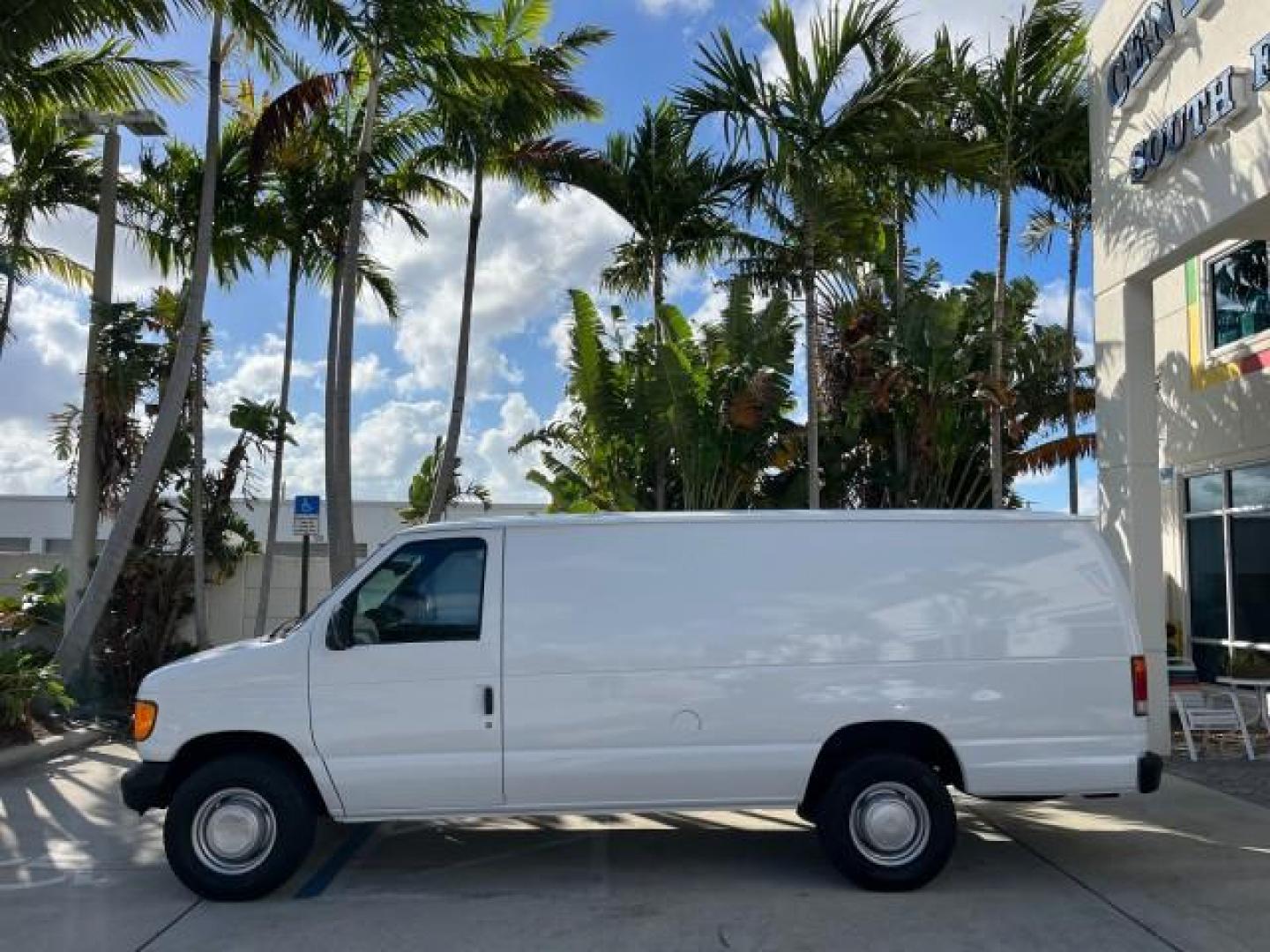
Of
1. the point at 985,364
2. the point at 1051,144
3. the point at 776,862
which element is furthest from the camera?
the point at 985,364

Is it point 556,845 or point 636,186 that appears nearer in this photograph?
point 556,845

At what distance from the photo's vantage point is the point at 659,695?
632 centimetres

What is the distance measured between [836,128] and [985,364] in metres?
5.01

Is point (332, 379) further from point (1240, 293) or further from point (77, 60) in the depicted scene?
point (1240, 293)

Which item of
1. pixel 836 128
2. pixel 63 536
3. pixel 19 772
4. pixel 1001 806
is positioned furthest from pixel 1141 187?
pixel 63 536

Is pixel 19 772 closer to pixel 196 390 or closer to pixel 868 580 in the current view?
pixel 196 390

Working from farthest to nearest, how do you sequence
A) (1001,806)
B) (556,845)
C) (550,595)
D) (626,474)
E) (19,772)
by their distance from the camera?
(626,474), (19,772), (1001,806), (556,845), (550,595)

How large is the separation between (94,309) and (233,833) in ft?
30.1

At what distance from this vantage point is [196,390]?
49.0ft

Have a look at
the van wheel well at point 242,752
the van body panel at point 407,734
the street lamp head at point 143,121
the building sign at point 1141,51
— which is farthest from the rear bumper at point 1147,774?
the street lamp head at point 143,121

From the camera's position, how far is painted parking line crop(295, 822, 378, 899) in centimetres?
647

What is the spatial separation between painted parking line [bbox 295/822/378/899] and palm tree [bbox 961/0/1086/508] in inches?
366

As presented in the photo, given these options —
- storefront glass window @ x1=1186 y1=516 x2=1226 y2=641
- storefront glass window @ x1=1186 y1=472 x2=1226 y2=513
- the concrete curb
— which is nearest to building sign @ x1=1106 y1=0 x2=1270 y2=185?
storefront glass window @ x1=1186 y1=472 x2=1226 y2=513

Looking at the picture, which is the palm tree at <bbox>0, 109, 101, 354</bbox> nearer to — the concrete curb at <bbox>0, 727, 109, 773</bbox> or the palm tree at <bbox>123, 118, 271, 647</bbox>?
the palm tree at <bbox>123, 118, 271, 647</bbox>
